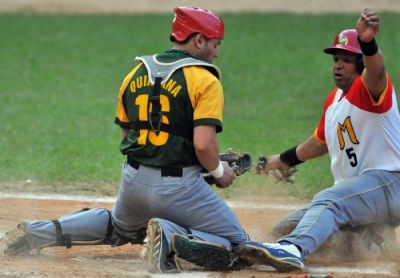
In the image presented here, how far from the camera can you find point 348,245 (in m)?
6.86

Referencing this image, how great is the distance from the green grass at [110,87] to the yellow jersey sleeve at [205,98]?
10.7 feet

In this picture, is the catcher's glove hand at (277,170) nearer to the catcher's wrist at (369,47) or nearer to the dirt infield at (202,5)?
the catcher's wrist at (369,47)

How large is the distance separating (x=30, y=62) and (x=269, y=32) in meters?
5.40

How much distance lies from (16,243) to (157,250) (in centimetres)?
106

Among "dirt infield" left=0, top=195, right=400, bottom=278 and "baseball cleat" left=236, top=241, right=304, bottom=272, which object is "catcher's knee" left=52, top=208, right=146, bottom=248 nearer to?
"dirt infield" left=0, top=195, right=400, bottom=278

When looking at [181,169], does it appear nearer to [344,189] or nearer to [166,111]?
[166,111]

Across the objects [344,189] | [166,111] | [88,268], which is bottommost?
[88,268]

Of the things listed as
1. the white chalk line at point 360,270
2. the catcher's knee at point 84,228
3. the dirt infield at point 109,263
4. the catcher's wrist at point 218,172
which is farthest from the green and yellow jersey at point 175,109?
the white chalk line at point 360,270

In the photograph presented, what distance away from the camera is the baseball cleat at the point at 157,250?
6020 mm

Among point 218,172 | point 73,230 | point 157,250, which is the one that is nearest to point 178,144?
point 218,172

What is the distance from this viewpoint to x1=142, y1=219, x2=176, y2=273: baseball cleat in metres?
6.02

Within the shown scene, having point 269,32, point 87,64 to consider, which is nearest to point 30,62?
point 87,64

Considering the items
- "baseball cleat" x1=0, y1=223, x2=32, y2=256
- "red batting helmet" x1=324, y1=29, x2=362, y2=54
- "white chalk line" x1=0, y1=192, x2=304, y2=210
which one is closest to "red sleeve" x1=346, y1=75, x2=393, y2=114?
"red batting helmet" x1=324, y1=29, x2=362, y2=54

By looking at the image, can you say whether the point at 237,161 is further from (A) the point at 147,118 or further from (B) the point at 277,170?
(B) the point at 277,170
